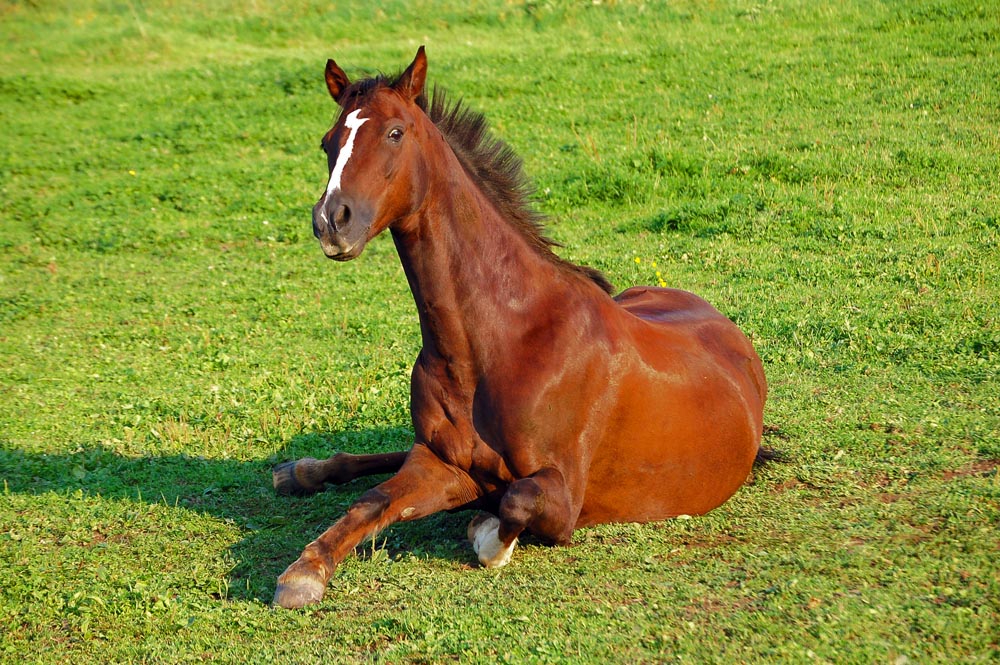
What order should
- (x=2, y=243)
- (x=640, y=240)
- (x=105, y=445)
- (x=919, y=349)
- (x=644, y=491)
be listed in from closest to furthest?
(x=644, y=491) → (x=105, y=445) → (x=919, y=349) → (x=640, y=240) → (x=2, y=243)

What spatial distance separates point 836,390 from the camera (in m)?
7.50

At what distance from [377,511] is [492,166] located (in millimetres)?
1843

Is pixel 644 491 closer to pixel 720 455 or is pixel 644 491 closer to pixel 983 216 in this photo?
pixel 720 455

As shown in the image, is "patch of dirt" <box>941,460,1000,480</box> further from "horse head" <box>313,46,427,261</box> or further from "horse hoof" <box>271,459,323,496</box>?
"horse hoof" <box>271,459,323,496</box>

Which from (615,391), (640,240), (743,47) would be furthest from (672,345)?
(743,47)

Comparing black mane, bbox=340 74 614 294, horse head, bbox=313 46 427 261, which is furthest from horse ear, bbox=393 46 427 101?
black mane, bbox=340 74 614 294

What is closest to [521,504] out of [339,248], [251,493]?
[339,248]

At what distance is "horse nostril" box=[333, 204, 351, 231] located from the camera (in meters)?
4.62

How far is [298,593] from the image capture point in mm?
4699

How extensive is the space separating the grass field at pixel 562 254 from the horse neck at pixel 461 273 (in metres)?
1.08

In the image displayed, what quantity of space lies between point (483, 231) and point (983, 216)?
7.37 m

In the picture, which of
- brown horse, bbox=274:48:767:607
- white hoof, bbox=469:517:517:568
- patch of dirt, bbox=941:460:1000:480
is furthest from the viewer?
patch of dirt, bbox=941:460:1000:480

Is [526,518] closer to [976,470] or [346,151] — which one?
[346,151]

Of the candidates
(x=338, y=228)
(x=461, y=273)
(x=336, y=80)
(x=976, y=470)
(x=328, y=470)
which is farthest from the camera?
(x=328, y=470)
